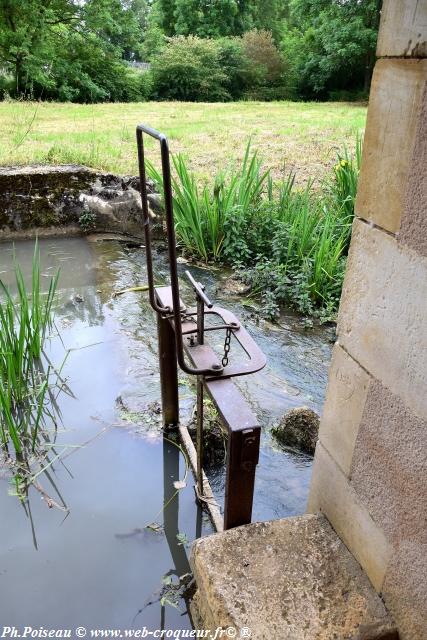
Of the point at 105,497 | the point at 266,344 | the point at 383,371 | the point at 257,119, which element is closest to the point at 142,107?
the point at 257,119

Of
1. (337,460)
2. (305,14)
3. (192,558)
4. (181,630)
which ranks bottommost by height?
(181,630)

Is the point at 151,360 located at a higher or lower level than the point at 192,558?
lower

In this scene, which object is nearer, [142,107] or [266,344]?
[266,344]

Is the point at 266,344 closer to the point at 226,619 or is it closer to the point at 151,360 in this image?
the point at 151,360

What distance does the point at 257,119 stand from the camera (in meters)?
11.8

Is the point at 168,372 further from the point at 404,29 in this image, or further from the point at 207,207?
the point at 207,207

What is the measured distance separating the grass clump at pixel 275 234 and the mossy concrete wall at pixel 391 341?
9.07 feet

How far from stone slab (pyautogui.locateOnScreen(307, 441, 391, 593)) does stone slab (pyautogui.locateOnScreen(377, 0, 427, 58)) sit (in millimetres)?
1053

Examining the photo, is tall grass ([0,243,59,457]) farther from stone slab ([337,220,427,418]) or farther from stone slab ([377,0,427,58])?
stone slab ([377,0,427,58])

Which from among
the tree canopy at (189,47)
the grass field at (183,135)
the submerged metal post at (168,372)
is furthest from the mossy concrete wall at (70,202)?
the tree canopy at (189,47)

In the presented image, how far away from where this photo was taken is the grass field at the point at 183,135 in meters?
6.64

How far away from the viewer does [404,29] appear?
103cm

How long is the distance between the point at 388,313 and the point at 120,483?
1.75m

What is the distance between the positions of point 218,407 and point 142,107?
1364cm
